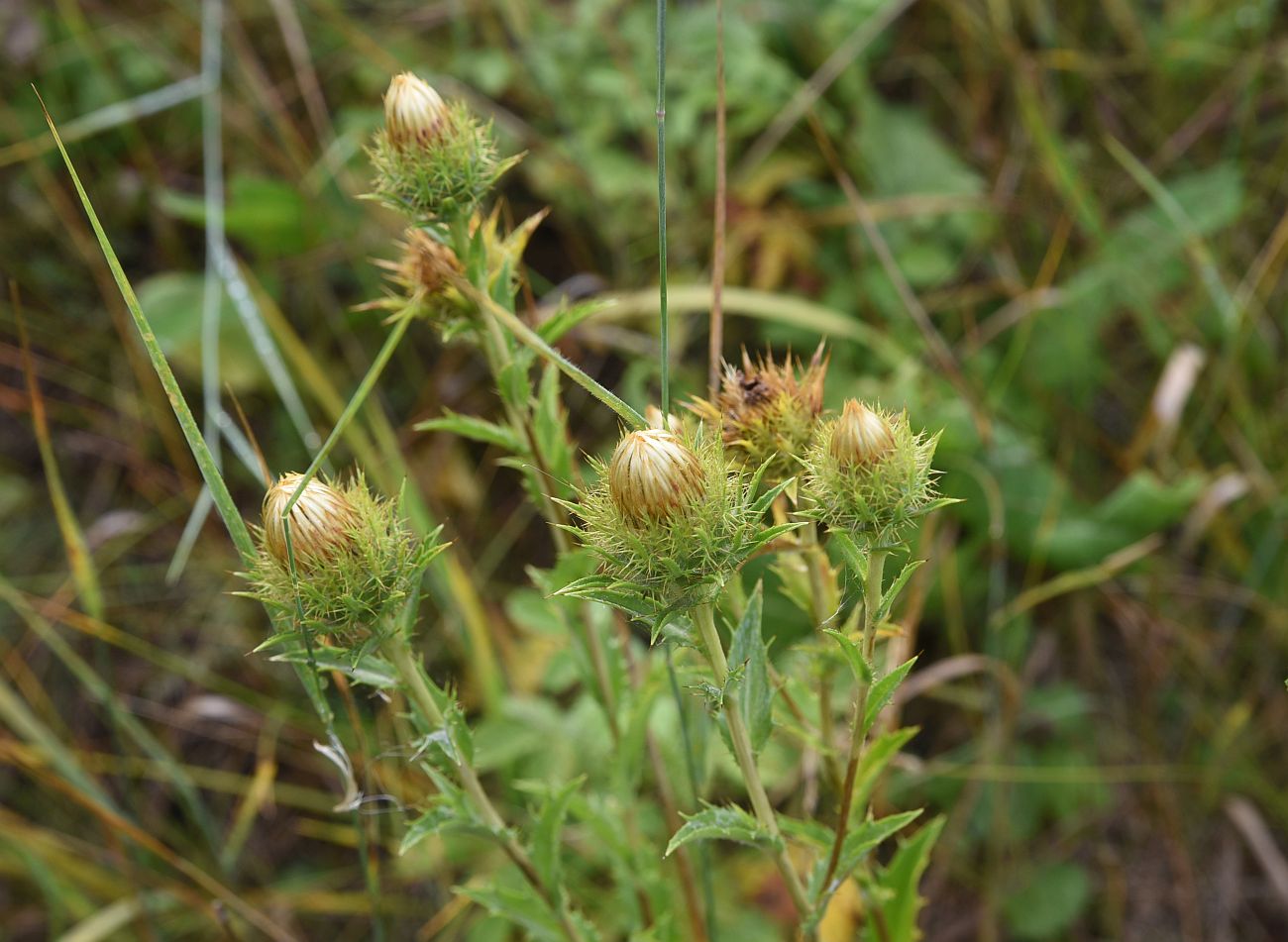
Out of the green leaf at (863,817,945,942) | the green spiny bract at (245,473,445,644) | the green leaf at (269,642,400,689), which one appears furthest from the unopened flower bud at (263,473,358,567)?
the green leaf at (863,817,945,942)

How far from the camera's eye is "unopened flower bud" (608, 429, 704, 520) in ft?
3.51

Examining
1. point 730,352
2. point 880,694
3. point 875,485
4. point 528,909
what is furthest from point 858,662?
point 730,352

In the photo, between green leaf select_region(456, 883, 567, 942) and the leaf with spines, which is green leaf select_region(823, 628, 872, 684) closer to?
the leaf with spines

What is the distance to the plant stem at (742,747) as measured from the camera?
1.19m

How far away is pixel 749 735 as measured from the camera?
4.29 ft

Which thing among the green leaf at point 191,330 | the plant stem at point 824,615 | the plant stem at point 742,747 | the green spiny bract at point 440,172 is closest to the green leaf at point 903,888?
the plant stem at point 824,615

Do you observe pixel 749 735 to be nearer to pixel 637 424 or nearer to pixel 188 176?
pixel 637 424

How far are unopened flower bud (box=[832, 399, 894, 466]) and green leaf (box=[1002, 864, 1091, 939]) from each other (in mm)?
1810

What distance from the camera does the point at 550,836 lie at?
1.50m

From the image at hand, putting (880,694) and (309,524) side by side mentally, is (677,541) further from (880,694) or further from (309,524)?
(309,524)

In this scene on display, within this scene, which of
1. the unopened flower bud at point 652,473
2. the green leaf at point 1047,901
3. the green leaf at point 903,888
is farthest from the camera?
the green leaf at point 1047,901

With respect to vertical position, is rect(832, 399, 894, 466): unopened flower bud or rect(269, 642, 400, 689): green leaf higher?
rect(832, 399, 894, 466): unopened flower bud

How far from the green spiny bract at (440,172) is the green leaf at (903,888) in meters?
1.03

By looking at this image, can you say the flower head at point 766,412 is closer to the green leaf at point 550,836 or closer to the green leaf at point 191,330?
the green leaf at point 550,836
